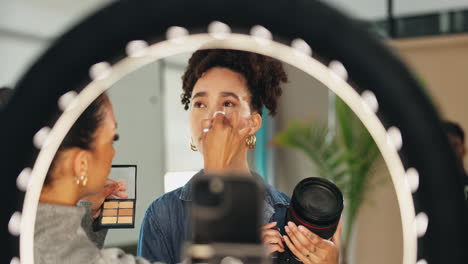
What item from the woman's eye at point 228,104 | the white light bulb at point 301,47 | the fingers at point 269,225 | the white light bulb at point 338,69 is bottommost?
the fingers at point 269,225

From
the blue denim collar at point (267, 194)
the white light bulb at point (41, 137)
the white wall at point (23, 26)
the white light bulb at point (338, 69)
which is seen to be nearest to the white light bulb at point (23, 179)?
the white light bulb at point (41, 137)

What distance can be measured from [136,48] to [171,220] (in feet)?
0.53

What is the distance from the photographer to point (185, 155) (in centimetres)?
44

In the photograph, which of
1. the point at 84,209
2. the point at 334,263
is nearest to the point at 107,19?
the point at 84,209

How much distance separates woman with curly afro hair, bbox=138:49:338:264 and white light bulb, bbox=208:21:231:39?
51 millimetres

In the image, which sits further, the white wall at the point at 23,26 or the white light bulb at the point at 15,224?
the white wall at the point at 23,26

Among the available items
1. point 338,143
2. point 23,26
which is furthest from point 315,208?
point 23,26

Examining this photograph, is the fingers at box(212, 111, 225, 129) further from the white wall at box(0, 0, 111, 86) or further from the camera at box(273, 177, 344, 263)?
the white wall at box(0, 0, 111, 86)

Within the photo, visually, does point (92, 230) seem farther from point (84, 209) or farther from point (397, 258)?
point (397, 258)

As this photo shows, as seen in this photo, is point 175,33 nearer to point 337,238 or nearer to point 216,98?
point 216,98

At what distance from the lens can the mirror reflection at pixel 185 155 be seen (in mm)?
424

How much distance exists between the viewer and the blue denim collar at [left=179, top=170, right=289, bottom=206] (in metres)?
0.43

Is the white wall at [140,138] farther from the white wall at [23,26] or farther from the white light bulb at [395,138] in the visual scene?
the white wall at [23,26]

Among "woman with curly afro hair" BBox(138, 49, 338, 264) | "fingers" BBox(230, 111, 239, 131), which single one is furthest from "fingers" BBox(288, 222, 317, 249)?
"fingers" BBox(230, 111, 239, 131)
